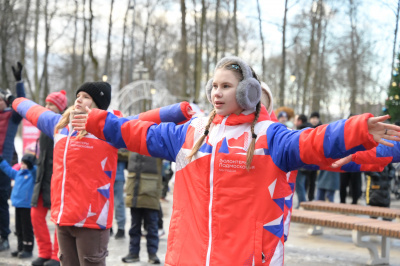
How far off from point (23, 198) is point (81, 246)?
10.1 ft

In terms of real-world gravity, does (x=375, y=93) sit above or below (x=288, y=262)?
above

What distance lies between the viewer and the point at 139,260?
7.02 m

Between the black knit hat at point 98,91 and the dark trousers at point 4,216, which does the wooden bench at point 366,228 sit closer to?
the black knit hat at point 98,91

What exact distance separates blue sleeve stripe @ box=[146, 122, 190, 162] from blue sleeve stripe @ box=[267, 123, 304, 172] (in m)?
0.54

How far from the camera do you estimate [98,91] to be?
14.7ft

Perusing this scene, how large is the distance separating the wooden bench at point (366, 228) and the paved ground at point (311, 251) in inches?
8.5

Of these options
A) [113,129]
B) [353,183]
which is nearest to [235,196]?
[113,129]

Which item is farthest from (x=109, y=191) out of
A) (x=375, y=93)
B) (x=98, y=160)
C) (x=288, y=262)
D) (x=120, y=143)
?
(x=375, y=93)

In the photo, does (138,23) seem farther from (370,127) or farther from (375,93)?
(370,127)

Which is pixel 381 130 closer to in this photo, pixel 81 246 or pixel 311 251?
pixel 81 246

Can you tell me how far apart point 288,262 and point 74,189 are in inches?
144

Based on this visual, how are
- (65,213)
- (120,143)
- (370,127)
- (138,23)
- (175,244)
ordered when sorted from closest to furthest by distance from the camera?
(370,127), (175,244), (120,143), (65,213), (138,23)

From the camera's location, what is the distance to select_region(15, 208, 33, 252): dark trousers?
7102mm

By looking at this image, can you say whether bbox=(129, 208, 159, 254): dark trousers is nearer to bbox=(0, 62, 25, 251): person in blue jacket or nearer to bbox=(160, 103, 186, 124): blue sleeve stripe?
bbox=(0, 62, 25, 251): person in blue jacket
